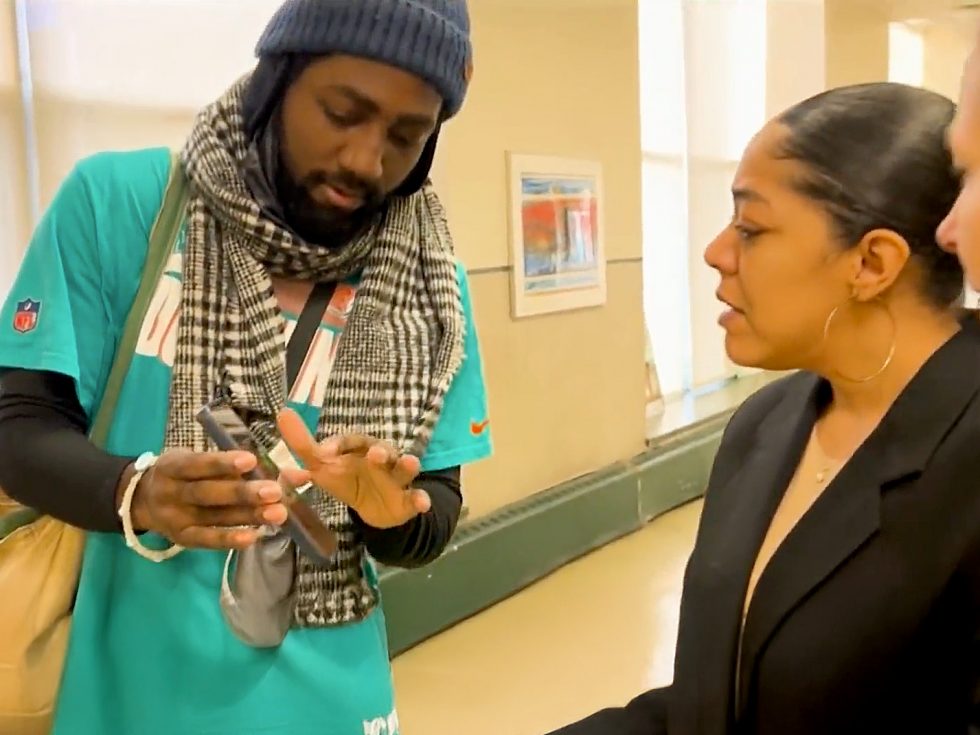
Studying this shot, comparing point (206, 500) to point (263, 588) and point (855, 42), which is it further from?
point (855, 42)

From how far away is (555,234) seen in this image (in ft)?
10.9

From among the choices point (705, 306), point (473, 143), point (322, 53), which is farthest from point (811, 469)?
point (705, 306)

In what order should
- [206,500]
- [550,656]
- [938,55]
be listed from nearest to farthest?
1. [206,500]
2. [550,656]
3. [938,55]

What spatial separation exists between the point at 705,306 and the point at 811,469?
12.4ft

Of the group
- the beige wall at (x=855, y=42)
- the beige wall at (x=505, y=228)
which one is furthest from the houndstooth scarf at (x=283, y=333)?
the beige wall at (x=855, y=42)

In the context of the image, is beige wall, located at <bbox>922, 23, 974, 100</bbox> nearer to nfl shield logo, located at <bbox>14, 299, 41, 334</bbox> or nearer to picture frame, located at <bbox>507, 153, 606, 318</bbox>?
picture frame, located at <bbox>507, 153, 606, 318</bbox>

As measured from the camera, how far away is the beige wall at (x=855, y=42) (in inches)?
201

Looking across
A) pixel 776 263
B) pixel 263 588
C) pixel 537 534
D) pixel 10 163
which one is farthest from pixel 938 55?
pixel 263 588

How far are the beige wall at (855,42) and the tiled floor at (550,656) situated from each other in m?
2.88

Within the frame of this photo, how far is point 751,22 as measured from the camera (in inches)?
205

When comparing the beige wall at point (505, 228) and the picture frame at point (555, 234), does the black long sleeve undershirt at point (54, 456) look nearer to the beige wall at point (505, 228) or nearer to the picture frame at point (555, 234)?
the beige wall at point (505, 228)

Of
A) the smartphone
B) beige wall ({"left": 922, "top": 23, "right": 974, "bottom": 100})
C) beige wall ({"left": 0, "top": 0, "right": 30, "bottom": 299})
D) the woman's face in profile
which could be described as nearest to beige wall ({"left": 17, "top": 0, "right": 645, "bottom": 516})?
beige wall ({"left": 0, "top": 0, "right": 30, "bottom": 299})

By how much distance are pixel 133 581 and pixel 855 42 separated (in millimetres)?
→ 5028

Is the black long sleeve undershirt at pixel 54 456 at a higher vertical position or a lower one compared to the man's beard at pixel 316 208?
lower
